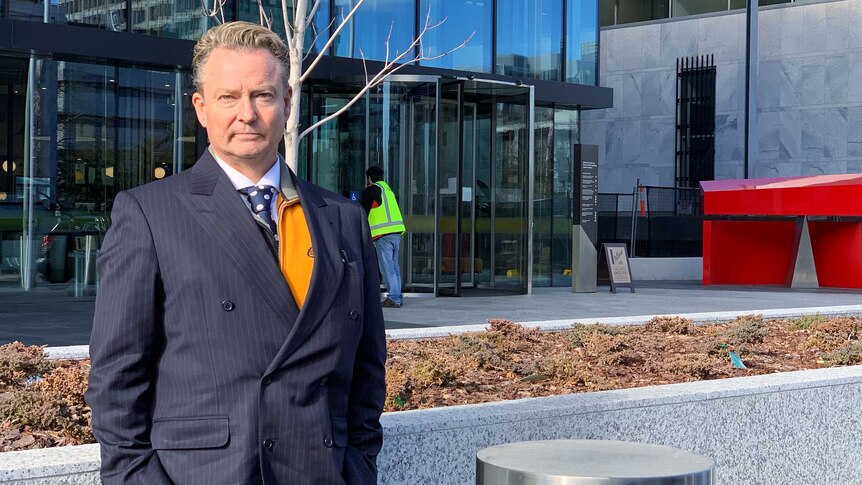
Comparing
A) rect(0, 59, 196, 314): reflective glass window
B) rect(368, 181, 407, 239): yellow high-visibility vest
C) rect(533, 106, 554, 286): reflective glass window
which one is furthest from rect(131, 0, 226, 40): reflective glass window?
rect(533, 106, 554, 286): reflective glass window

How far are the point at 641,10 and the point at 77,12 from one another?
25417mm

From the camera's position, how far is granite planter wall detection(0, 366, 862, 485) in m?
4.45

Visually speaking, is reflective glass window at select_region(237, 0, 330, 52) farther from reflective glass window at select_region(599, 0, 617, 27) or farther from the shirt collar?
reflective glass window at select_region(599, 0, 617, 27)

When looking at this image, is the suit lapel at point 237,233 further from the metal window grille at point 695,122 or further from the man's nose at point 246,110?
the metal window grille at point 695,122

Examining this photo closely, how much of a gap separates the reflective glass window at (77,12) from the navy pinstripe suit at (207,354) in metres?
14.0

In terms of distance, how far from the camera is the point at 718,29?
35031mm

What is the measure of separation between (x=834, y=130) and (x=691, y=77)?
4541 millimetres

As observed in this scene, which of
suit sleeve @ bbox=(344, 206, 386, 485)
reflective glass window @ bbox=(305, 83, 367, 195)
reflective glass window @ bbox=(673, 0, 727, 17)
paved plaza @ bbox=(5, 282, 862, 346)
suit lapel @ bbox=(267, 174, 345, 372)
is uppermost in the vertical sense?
reflective glass window @ bbox=(673, 0, 727, 17)

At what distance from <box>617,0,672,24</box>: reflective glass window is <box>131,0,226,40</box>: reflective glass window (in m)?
23.0

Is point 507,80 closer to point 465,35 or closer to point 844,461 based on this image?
point 465,35

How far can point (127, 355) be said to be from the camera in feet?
8.36

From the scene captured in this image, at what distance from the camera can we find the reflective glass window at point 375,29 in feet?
61.5

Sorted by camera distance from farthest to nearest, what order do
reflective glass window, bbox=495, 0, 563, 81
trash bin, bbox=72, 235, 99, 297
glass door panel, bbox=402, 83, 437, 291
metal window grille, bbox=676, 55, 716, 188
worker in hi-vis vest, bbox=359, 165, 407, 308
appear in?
metal window grille, bbox=676, 55, 716, 188 < reflective glass window, bbox=495, 0, 563, 81 < glass door panel, bbox=402, 83, 437, 291 < trash bin, bbox=72, 235, 99, 297 < worker in hi-vis vest, bbox=359, 165, 407, 308

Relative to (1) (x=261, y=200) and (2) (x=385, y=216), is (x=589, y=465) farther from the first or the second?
(2) (x=385, y=216)
